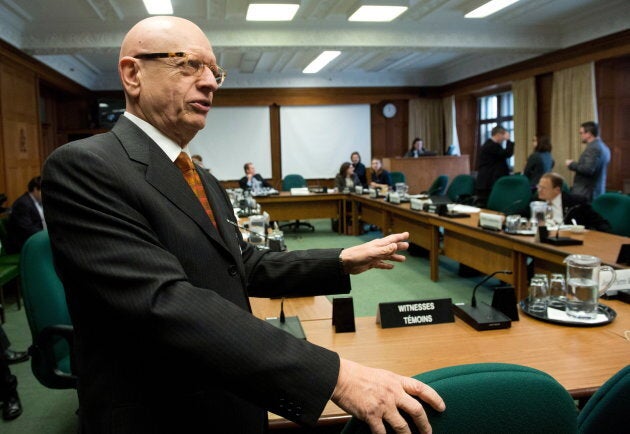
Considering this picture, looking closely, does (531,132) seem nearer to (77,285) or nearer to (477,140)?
(477,140)

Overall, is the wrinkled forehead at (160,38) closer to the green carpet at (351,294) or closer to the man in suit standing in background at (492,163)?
the green carpet at (351,294)

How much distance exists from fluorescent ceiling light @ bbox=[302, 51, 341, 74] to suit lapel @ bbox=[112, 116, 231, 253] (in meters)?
8.31

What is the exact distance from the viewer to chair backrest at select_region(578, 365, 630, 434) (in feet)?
2.91

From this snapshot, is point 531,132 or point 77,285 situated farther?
point 531,132

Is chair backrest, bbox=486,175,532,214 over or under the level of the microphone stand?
over

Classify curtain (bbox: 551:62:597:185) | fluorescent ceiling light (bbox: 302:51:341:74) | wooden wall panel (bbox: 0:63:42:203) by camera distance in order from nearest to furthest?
wooden wall panel (bbox: 0:63:42:203) → curtain (bbox: 551:62:597:185) → fluorescent ceiling light (bbox: 302:51:341:74)

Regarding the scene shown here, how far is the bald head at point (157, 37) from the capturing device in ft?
3.25

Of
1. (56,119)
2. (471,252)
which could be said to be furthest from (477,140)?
(56,119)

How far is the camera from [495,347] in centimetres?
163

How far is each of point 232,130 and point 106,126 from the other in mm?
2647

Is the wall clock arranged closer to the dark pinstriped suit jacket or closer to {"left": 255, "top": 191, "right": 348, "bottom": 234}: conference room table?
{"left": 255, "top": 191, "right": 348, "bottom": 234}: conference room table

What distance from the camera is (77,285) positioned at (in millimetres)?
865

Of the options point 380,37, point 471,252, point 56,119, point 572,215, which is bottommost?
point 471,252

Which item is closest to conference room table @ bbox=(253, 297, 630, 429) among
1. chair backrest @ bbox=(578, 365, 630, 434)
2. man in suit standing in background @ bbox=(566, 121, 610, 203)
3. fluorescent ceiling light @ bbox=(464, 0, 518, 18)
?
chair backrest @ bbox=(578, 365, 630, 434)
